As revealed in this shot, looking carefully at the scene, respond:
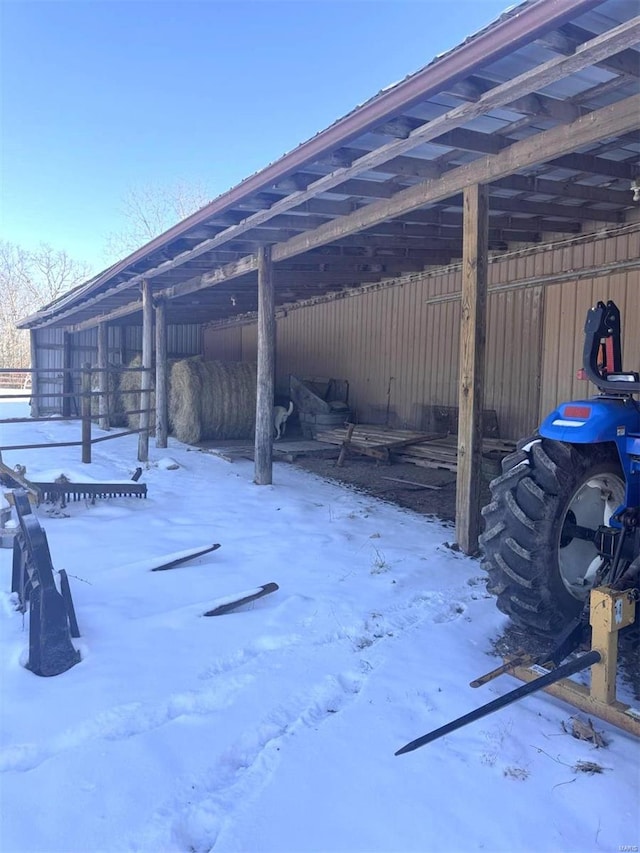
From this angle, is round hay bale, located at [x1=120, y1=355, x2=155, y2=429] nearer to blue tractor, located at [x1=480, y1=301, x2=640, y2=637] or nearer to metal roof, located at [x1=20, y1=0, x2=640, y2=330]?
metal roof, located at [x1=20, y1=0, x2=640, y2=330]

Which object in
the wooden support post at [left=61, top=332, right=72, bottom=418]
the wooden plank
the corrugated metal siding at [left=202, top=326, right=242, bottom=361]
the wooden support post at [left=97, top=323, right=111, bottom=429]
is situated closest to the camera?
the wooden plank

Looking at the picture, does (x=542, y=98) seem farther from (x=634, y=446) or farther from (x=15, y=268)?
(x=15, y=268)

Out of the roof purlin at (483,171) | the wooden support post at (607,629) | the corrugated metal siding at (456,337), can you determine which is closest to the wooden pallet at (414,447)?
the corrugated metal siding at (456,337)

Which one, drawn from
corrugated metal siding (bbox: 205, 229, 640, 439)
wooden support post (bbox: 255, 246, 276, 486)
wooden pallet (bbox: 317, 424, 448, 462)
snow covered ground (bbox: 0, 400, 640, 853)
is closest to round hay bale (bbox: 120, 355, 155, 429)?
corrugated metal siding (bbox: 205, 229, 640, 439)

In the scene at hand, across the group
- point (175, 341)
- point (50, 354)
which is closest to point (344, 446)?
point (175, 341)

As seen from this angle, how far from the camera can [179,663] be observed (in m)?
3.00

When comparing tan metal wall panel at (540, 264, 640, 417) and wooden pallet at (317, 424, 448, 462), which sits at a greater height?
tan metal wall panel at (540, 264, 640, 417)

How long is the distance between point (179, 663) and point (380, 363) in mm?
9183

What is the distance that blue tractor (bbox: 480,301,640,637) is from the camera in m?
2.89

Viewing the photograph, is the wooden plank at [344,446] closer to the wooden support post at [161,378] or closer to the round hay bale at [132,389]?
the wooden support post at [161,378]

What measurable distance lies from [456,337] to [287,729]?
26.1ft

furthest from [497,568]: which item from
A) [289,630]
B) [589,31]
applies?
[589,31]

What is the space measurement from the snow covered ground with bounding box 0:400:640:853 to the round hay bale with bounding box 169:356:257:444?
7.27 metres

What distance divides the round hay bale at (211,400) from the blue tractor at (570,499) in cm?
913
